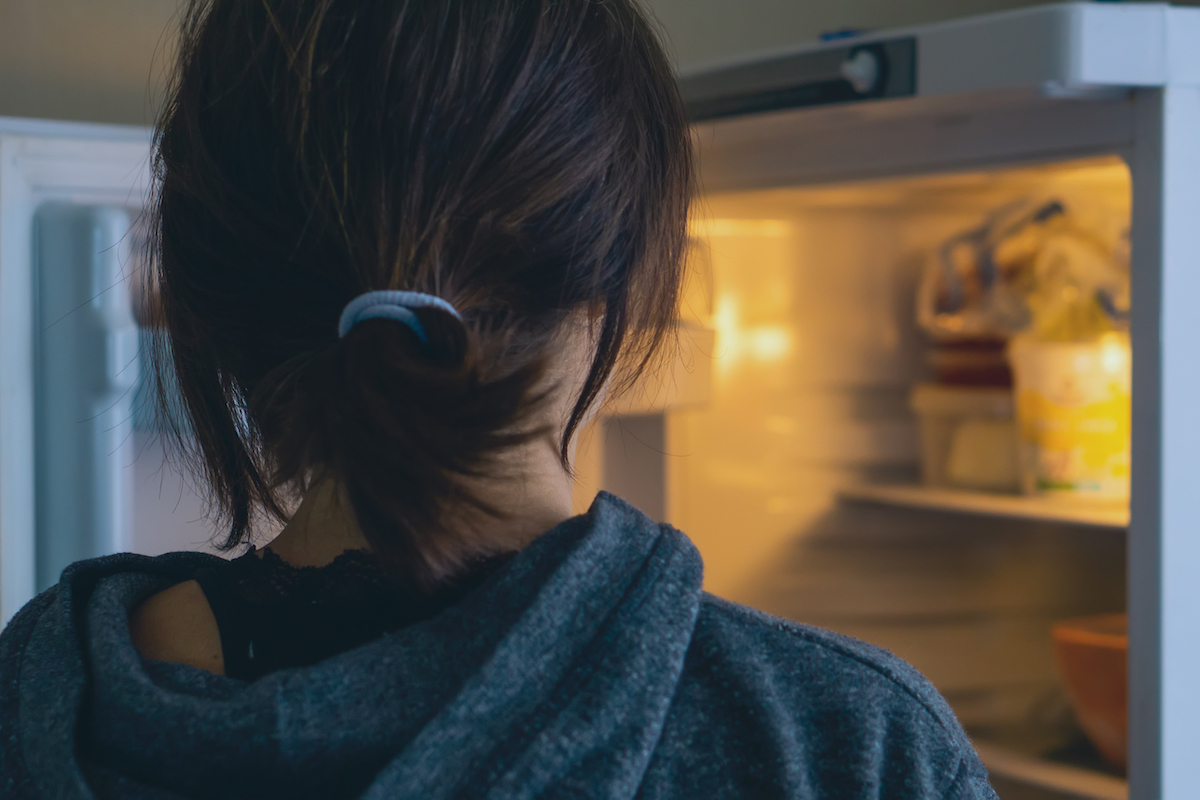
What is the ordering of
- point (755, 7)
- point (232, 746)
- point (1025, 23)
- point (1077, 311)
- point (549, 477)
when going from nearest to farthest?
1. point (232, 746)
2. point (549, 477)
3. point (1025, 23)
4. point (1077, 311)
5. point (755, 7)

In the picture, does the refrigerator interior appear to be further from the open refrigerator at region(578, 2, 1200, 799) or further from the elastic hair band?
the elastic hair band

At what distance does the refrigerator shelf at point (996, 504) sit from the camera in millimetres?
1285

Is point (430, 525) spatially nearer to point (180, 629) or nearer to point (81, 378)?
point (180, 629)

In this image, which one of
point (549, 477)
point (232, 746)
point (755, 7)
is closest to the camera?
point (232, 746)

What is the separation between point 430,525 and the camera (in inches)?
18.2

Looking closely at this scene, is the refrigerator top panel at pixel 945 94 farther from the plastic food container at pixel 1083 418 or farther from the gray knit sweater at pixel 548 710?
the gray knit sweater at pixel 548 710

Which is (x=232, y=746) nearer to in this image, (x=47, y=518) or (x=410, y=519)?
(x=410, y=519)

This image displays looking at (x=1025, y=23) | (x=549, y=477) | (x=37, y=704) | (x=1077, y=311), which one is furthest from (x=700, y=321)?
(x=37, y=704)

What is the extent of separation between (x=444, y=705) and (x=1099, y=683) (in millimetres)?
1157

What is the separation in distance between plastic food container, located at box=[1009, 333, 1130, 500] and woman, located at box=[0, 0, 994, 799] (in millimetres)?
952

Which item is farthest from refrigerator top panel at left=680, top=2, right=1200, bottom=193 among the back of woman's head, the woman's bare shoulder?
the woman's bare shoulder

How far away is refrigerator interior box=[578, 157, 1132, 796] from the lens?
61.8 inches

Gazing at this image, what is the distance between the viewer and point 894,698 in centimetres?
47
